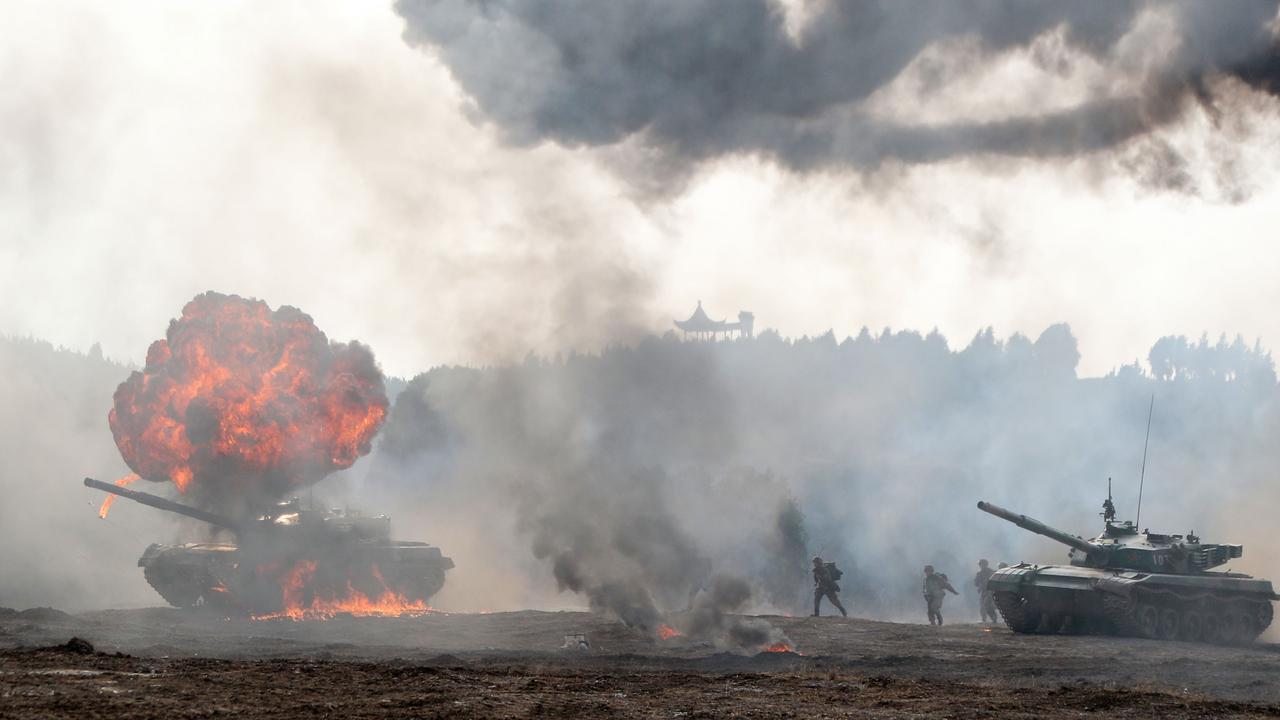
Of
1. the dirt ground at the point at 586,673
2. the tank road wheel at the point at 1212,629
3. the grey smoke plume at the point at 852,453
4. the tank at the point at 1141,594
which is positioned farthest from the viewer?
the grey smoke plume at the point at 852,453

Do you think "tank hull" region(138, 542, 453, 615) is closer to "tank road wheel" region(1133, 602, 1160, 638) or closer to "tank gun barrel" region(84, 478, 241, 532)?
"tank gun barrel" region(84, 478, 241, 532)

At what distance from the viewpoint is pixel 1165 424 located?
8788 centimetres

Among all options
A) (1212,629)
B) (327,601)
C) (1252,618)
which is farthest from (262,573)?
(1252,618)

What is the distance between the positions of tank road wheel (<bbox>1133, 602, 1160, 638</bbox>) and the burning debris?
690 inches

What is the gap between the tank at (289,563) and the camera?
33.3 meters

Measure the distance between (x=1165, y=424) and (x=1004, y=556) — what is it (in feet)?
82.0

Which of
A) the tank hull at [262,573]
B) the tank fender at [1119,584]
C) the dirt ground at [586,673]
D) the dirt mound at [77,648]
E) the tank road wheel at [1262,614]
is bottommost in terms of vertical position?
the dirt ground at [586,673]

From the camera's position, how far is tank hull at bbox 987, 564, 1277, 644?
27.8 meters

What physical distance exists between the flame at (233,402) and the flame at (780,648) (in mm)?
18187

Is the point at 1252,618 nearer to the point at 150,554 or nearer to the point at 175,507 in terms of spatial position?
the point at 175,507

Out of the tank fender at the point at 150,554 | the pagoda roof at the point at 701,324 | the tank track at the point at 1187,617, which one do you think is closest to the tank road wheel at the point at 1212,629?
the tank track at the point at 1187,617

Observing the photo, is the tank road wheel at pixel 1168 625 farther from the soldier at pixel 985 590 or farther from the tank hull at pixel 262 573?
the tank hull at pixel 262 573

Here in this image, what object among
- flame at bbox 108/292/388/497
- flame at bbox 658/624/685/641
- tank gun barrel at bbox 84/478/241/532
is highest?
flame at bbox 108/292/388/497

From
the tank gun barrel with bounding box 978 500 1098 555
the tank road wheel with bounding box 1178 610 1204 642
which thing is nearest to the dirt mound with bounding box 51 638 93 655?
the tank gun barrel with bounding box 978 500 1098 555
